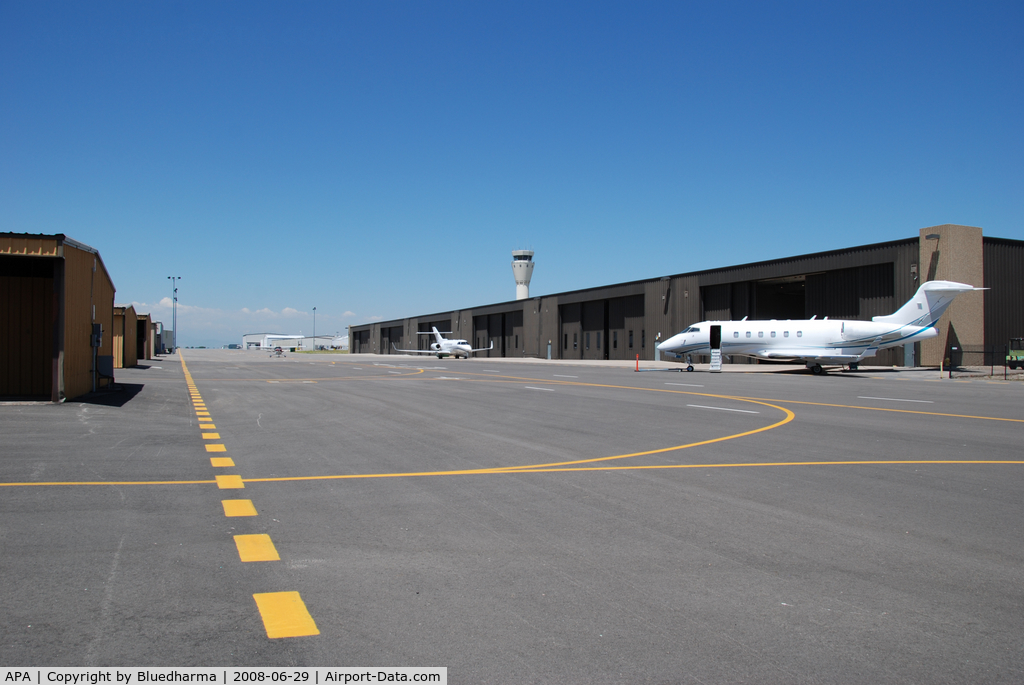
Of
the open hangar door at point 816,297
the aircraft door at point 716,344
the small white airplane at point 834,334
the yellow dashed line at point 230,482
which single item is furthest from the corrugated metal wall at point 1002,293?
the yellow dashed line at point 230,482

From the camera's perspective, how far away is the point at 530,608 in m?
4.29

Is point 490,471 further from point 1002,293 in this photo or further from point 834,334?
point 1002,293

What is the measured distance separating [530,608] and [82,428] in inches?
447


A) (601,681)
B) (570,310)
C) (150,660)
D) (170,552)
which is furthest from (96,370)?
(570,310)

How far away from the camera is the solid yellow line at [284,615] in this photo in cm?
390

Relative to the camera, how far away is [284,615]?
414 centimetres

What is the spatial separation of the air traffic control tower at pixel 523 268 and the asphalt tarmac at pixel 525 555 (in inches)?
4715

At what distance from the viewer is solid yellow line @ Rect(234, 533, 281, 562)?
17.2 feet

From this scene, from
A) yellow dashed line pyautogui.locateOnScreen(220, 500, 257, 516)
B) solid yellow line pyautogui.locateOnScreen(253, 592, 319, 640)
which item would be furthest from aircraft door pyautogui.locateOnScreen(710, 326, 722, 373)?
solid yellow line pyautogui.locateOnScreen(253, 592, 319, 640)

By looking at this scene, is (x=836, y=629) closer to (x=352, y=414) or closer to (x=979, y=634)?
(x=979, y=634)

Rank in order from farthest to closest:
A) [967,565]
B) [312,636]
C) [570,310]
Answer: [570,310], [967,565], [312,636]

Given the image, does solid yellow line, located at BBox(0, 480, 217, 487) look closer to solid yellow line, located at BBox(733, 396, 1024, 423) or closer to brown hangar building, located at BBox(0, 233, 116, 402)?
brown hangar building, located at BBox(0, 233, 116, 402)

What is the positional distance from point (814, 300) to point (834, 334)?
10.6 m

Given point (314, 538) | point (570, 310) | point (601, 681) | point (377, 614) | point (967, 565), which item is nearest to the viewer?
point (601, 681)
